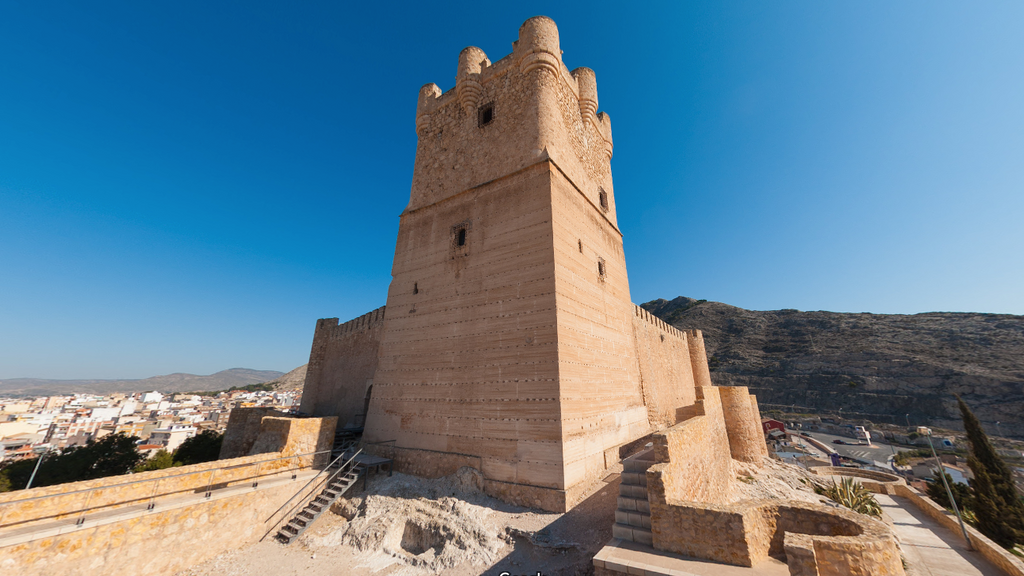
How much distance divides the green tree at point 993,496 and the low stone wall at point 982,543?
2199mm

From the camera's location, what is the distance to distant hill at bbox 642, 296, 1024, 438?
40062 mm

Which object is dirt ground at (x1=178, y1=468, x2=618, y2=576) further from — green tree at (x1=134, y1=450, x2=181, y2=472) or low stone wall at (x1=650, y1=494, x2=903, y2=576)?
green tree at (x1=134, y1=450, x2=181, y2=472)

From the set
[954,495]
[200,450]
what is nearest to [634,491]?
[954,495]

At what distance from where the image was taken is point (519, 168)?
933 centimetres

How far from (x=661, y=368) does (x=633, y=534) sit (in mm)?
12586

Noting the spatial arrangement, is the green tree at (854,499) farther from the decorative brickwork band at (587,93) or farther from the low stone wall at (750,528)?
the decorative brickwork band at (587,93)

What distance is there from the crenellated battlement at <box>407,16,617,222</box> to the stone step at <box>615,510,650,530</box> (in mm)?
7479

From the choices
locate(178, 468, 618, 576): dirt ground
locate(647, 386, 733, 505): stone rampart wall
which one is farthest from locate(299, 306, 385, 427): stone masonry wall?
locate(647, 386, 733, 505): stone rampart wall

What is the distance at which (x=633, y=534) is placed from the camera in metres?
5.32

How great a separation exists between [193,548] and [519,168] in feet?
32.5

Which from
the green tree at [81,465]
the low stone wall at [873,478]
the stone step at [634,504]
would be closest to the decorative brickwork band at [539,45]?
the stone step at [634,504]

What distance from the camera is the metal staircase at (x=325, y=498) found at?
7.25 meters

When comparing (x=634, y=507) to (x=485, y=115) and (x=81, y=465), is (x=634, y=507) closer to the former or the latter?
(x=485, y=115)

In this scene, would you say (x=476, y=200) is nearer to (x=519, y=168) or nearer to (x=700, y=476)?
(x=519, y=168)
